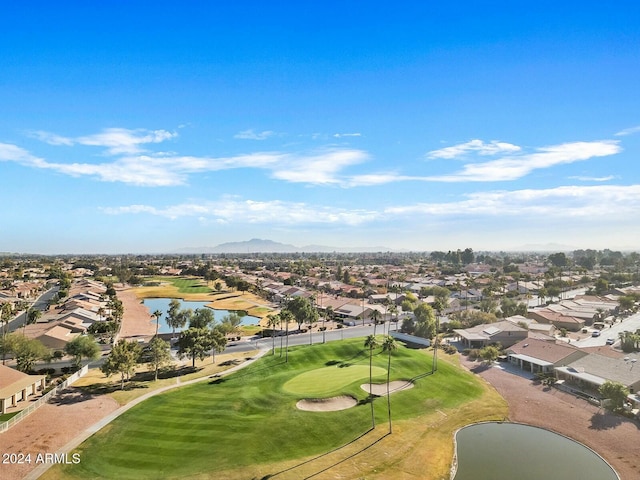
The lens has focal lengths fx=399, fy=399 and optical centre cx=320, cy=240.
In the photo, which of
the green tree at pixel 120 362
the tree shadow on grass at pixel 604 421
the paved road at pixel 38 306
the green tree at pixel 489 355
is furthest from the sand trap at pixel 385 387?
the paved road at pixel 38 306

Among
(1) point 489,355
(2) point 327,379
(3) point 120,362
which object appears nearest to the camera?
(3) point 120,362

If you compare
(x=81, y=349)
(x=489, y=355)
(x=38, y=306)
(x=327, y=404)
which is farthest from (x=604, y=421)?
(x=38, y=306)

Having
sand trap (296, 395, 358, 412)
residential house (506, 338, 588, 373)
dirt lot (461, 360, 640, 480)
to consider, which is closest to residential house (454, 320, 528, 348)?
residential house (506, 338, 588, 373)

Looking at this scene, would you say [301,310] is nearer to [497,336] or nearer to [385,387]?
[385,387]

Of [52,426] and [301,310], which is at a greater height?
[301,310]

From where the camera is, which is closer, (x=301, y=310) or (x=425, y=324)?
(x=425, y=324)

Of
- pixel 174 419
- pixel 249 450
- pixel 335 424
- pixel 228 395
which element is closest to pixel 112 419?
pixel 174 419

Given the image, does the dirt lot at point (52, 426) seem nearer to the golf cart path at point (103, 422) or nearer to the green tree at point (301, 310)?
the golf cart path at point (103, 422)
